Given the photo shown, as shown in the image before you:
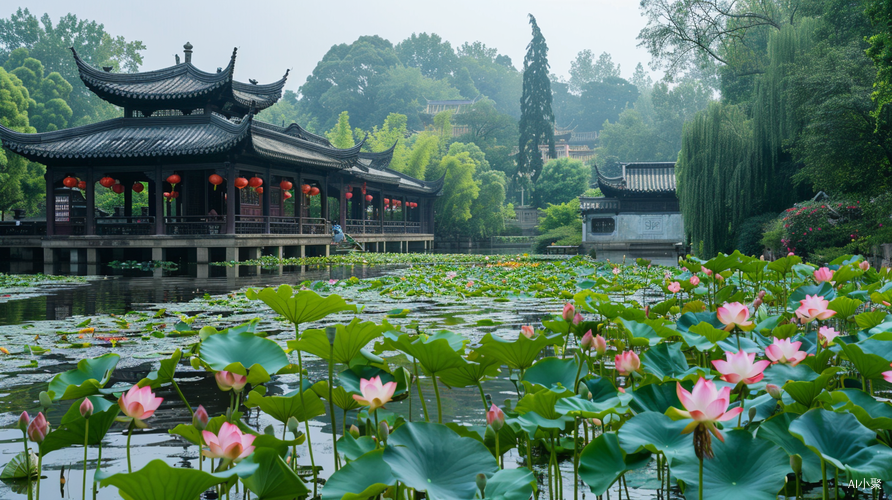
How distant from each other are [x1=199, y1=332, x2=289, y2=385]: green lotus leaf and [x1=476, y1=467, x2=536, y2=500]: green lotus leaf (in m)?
0.65

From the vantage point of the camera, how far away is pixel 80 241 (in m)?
14.7

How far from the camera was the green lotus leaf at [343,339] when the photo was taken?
1.54 m

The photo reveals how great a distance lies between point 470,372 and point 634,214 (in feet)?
83.9

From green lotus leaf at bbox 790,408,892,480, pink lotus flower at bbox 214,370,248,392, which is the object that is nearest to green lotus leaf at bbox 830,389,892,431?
green lotus leaf at bbox 790,408,892,480

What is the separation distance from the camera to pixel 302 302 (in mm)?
Answer: 1595

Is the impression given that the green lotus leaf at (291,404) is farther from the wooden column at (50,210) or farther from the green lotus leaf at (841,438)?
the wooden column at (50,210)

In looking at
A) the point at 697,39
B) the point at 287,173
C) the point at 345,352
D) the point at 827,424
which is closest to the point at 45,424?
the point at 345,352

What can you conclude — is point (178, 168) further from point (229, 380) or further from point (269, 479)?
point (269, 479)

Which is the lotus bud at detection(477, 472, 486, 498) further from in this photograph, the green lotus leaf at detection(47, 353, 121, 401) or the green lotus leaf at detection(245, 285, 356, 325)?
the green lotus leaf at detection(47, 353, 121, 401)

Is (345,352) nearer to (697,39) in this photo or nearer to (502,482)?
(502,482)

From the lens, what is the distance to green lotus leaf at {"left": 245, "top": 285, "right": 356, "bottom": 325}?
1566mm

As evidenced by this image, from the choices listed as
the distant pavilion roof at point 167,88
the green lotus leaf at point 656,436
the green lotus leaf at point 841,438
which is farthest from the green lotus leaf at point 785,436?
the distant pavilion roof at point 167,88

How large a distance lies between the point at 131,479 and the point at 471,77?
80073mm

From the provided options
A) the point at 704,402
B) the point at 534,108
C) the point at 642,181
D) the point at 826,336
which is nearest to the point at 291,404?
the point at 704,402
